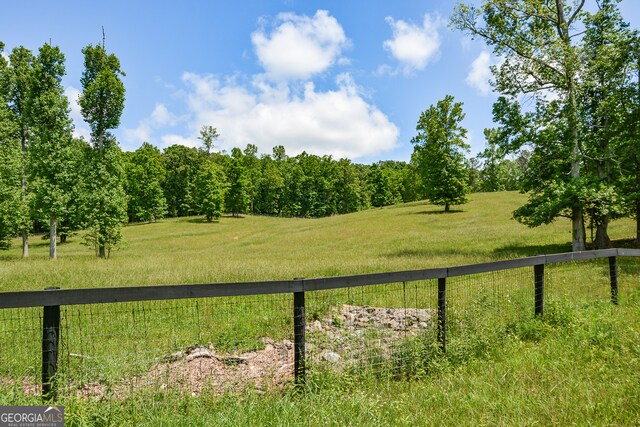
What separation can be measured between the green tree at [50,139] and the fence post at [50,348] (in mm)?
26588

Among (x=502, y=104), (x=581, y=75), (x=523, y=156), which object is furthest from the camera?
(x=523, y=156)

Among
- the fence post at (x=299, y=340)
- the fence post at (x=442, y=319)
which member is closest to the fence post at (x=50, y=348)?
the fence post at (x=299, y=340)

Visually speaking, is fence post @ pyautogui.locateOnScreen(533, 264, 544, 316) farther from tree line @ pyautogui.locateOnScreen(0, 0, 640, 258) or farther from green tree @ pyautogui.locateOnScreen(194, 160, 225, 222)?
green tree @ pyautogui.locateOnScreen(194, 160, 225, 222)

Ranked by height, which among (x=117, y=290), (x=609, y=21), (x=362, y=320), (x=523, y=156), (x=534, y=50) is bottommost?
(x=362, y=320)

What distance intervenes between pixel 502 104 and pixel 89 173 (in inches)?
1159

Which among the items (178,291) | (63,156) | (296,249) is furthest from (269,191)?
(178,291)

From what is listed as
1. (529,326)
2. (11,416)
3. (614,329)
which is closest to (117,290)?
(11,416)

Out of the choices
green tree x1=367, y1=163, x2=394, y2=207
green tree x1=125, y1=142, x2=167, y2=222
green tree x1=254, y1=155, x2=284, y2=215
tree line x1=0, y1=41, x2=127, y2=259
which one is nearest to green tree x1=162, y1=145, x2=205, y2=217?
green tree x1=125, y1=142, x2=167, y2=222

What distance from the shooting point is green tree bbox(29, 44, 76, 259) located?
25172mm

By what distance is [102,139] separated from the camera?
28406mm

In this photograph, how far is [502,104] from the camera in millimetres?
22188

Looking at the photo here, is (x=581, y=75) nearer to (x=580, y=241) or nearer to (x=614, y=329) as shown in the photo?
(x=580, y=241)

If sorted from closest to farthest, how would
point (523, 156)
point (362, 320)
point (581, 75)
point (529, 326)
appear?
point (529, 326) < point (362, 320) < point (581, 75) < point (523, 156)

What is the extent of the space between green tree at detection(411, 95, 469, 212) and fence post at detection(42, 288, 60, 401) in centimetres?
5074
